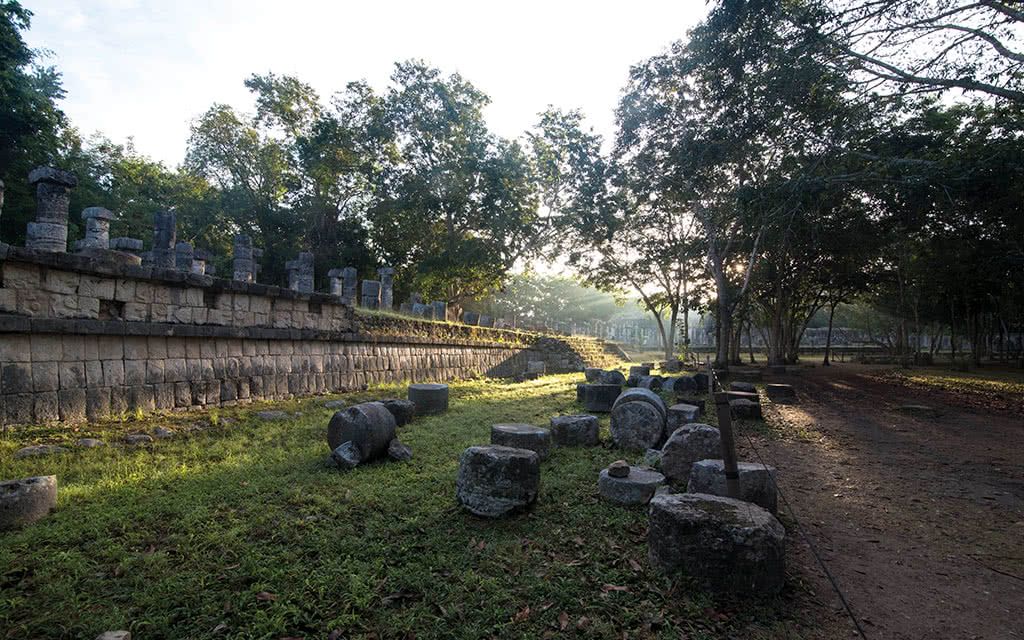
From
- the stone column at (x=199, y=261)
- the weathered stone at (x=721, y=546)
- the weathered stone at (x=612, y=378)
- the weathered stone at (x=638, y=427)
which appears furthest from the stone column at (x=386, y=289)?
the weathered stone at (x=721, y=546)

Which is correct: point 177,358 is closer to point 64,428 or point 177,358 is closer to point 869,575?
point 64,428

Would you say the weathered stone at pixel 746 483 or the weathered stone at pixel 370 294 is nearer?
the weathered stone at pixel 746 483

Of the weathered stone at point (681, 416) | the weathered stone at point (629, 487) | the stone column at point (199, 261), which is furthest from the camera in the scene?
the stone column at point (199, 261)

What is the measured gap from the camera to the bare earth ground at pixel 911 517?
10.6 ft

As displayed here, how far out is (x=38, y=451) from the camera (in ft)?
18.5

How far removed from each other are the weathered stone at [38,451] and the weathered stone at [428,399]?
17.6 feet

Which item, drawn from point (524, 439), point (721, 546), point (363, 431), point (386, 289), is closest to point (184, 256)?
point (386, 289)

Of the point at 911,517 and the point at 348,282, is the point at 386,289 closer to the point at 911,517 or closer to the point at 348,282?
the point at 348,282

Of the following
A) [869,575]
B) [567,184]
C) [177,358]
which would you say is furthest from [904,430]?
[567,184]

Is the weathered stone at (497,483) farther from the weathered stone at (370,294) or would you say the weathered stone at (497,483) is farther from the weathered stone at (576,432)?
the weathered stone at (370,294)

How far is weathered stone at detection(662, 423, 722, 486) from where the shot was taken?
562 cm

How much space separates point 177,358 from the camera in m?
8.35

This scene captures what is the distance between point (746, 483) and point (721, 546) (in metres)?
1.44

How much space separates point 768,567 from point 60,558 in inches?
197
